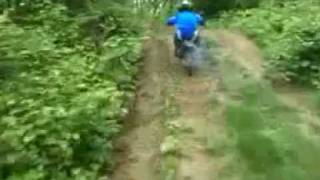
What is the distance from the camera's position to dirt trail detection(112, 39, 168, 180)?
8328 mm

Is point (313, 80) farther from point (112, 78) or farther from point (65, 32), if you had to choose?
point (65, 32)

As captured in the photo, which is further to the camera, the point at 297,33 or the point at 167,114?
the point at 297,33

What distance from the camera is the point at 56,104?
27.2ft

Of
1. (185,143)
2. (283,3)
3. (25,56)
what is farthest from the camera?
(283,3)

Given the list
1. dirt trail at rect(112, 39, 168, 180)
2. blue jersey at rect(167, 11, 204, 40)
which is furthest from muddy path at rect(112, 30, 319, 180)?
blue jersey at rect(167, 11, 204, 40)

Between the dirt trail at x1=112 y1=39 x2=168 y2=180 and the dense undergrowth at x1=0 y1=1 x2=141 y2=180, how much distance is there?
0.73 ft

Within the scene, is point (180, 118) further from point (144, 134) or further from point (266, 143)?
point (266, 143)

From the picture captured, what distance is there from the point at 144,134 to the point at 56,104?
6.00 ft

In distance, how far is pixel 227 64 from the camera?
45.2ft

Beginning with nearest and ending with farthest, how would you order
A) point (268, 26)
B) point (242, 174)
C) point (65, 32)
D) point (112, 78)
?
point (242, 174) < point (112, 78) < point (65, 32) < point (268, 26)

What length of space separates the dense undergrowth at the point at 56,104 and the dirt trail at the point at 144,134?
0.22 meters

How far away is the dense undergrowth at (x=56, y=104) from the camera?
24.4ft

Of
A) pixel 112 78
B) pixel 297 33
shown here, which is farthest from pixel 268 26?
pixel 112 78

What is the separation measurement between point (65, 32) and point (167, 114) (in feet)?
12.9
